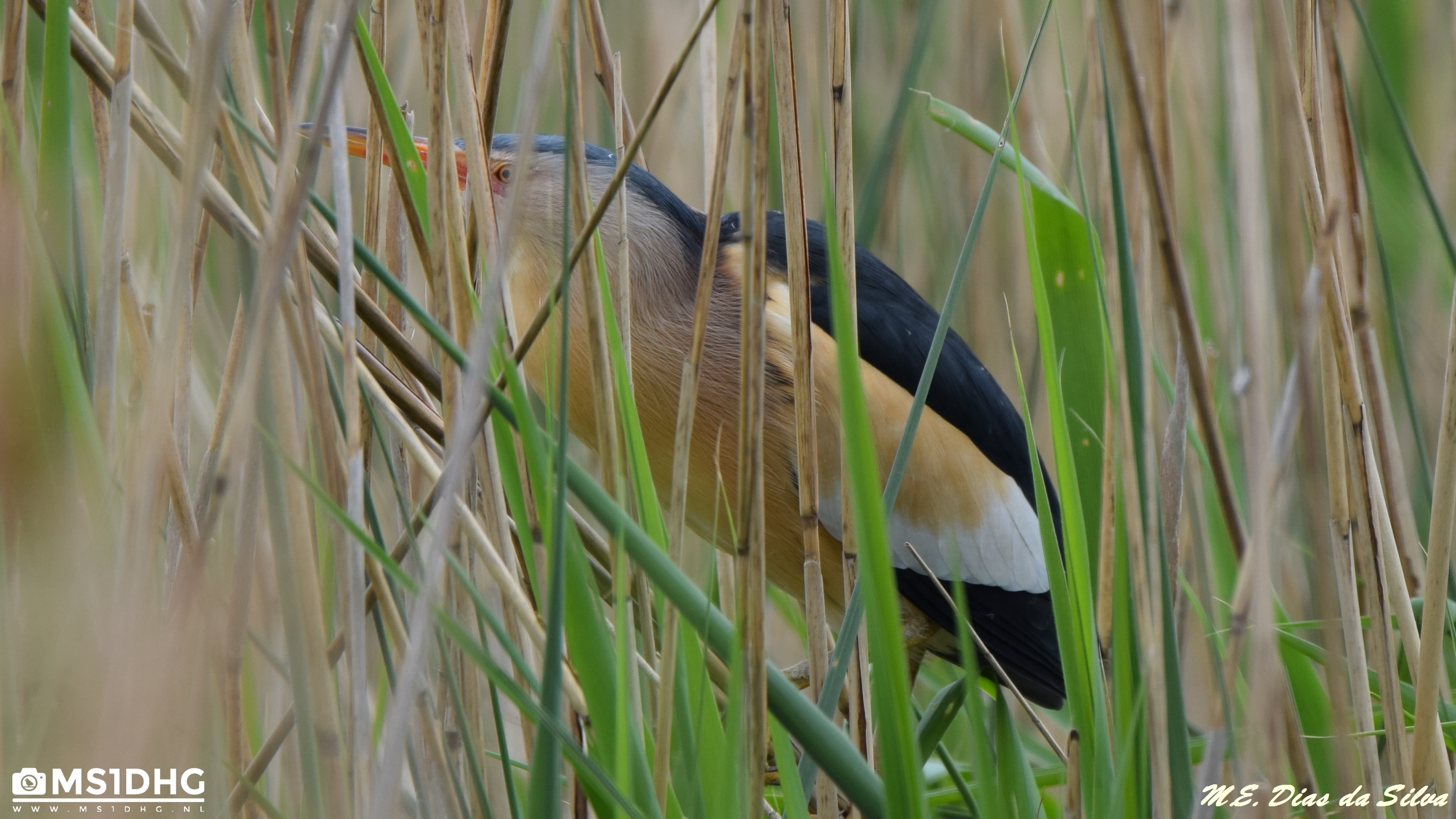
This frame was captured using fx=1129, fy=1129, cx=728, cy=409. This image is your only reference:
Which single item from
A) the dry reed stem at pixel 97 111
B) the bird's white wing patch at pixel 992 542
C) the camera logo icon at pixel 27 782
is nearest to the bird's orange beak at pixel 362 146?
the dry reed stem at pixel 97 111

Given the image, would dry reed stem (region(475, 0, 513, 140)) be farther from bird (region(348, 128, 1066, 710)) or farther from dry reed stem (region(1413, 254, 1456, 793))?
dry reed stem (region(1413, 254, 1456, 793))

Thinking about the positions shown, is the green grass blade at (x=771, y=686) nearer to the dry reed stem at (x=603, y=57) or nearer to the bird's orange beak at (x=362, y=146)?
the dry reed stem at (x=603, y=57)

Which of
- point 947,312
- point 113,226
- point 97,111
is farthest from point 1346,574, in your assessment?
point 97,111

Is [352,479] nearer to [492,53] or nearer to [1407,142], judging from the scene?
[492,53]

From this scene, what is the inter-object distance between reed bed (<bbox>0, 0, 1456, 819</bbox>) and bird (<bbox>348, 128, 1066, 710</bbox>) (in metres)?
0.34

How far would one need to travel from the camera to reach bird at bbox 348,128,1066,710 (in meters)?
1.27

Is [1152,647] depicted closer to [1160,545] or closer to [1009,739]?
[1160,545]

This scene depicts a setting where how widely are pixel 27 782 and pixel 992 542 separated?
1.11 meters

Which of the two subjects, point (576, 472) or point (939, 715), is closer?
point (576, 472)

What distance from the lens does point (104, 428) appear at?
2.13 feet

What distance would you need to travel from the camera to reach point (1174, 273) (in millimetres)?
488

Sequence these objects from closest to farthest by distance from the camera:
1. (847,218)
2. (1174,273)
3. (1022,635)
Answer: (1174,273) < (847,218) < (1022,635)

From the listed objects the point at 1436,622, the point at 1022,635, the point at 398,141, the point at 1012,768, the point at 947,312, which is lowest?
the point at 1022,635

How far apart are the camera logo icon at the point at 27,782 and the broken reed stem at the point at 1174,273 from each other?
1.99 feet
